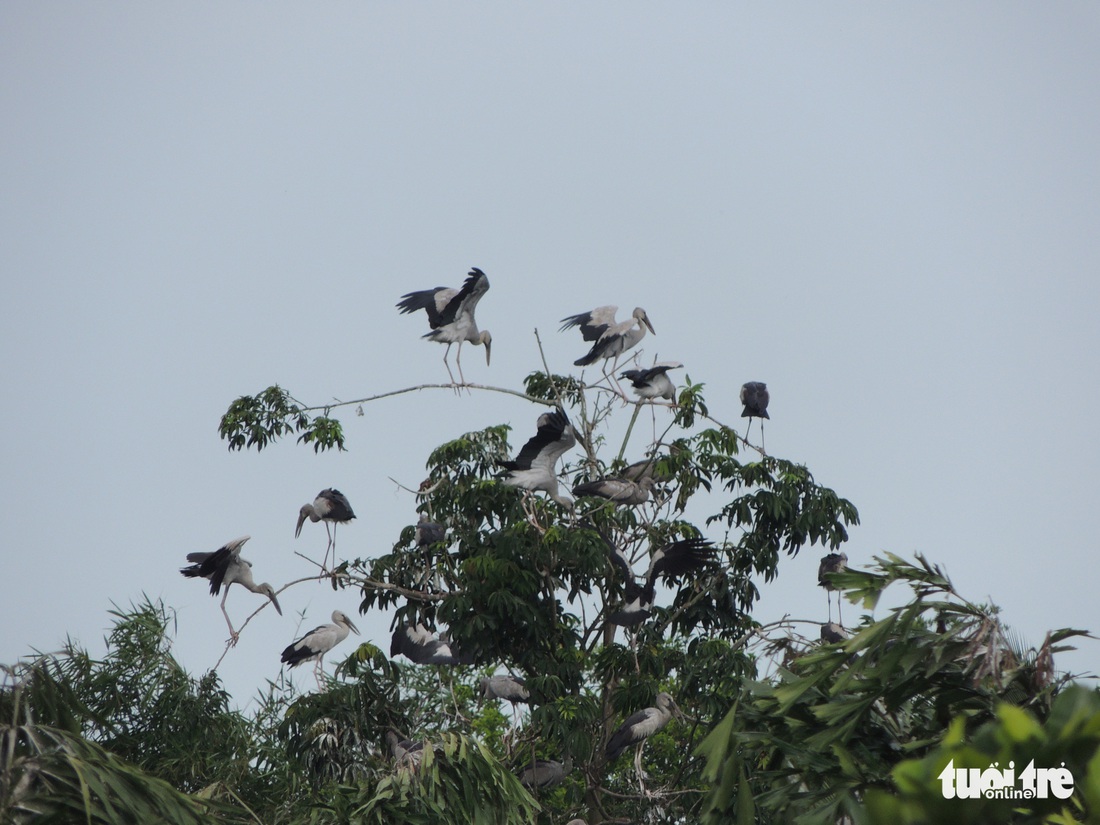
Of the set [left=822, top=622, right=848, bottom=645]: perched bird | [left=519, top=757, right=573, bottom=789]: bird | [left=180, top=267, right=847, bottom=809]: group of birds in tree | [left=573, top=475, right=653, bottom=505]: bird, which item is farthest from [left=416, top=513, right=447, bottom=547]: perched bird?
[left=822, top=622, right=848, bottom=645]: perched bird

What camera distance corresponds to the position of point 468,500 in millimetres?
10180

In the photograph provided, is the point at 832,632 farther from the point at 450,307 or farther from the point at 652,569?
the point at 450,307

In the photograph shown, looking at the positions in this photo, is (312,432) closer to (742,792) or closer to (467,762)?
(467,762)

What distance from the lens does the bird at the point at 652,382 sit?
35.4ft

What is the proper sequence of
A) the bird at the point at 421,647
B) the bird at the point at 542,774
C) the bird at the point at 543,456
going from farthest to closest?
1. the bird at the point at 421,647
2. the bird at the point at 542,774
3. the bird at the point at 543,456

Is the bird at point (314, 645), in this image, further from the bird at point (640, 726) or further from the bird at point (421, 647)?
the bird at point (640, 726)

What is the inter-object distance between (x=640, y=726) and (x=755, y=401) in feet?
11.4

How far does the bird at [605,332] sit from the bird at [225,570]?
11.1 feet

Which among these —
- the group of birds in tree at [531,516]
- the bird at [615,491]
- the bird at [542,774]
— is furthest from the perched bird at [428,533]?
the bird at [542,774]

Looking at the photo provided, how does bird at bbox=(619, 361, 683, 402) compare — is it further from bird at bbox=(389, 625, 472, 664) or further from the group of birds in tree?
bird at bbox=(389, 625, 472, 664)

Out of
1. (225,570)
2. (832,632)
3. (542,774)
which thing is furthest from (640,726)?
(225,570)

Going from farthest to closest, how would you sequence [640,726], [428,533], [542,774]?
[428,533] → [542,774] → [640,726]

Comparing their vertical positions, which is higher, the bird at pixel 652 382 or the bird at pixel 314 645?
the bird at pixel 652 382

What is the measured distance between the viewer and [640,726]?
9.20m
